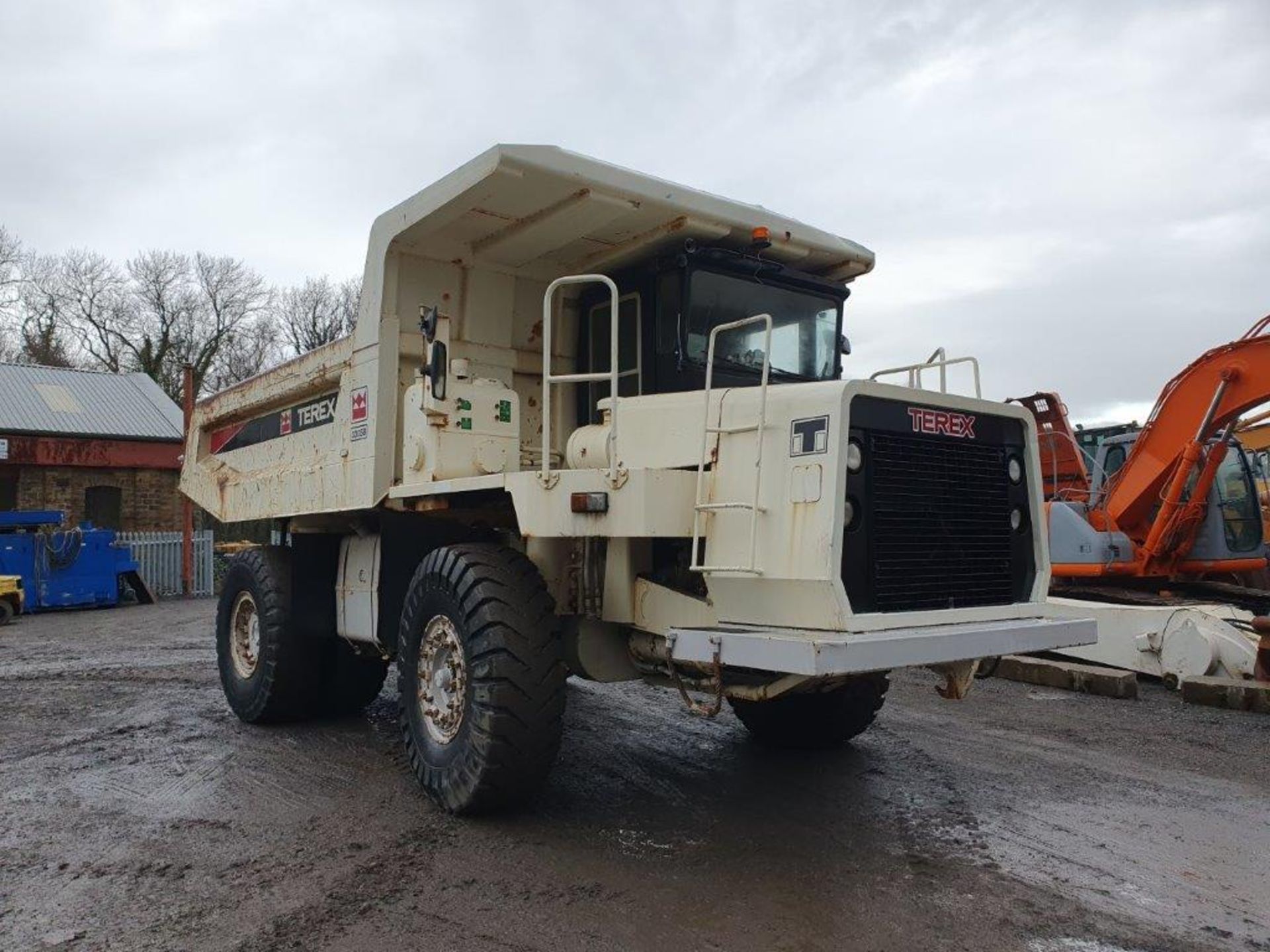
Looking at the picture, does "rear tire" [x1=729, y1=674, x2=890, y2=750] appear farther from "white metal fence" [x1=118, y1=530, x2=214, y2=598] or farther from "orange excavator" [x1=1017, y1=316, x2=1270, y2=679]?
"white metal fence" [x1=118, y1=530, x2=214, y2=598]

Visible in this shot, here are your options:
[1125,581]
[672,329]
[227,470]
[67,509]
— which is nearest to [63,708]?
[227,470]

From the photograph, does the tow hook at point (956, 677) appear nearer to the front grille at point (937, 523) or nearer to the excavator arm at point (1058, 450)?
the front grille at point (937, 523)

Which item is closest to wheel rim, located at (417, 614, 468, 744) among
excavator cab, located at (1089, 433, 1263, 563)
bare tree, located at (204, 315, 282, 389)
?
excavator cab, located at (1089, 433, 1263, 563)

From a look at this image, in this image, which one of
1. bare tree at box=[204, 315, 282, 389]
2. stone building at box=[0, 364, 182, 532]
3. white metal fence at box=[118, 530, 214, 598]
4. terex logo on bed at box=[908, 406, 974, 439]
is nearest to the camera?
terex logo on bed at box=[908, 406, 974, 439]

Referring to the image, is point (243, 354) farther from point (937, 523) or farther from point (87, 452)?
point (937, 523)

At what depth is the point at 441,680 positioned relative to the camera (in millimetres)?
5051

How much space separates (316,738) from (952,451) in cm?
453

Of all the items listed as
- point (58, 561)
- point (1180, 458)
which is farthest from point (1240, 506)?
point (58, 561)

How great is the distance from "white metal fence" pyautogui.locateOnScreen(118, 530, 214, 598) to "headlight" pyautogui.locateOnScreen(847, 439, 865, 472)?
18.6 m

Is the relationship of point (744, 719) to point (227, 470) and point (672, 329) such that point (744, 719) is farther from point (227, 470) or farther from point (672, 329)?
point (227, 470)

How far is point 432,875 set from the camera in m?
4.12

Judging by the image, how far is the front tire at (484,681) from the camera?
4.50m

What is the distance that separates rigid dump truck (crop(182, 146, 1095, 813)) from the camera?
4133mm

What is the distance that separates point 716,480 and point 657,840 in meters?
1.69
